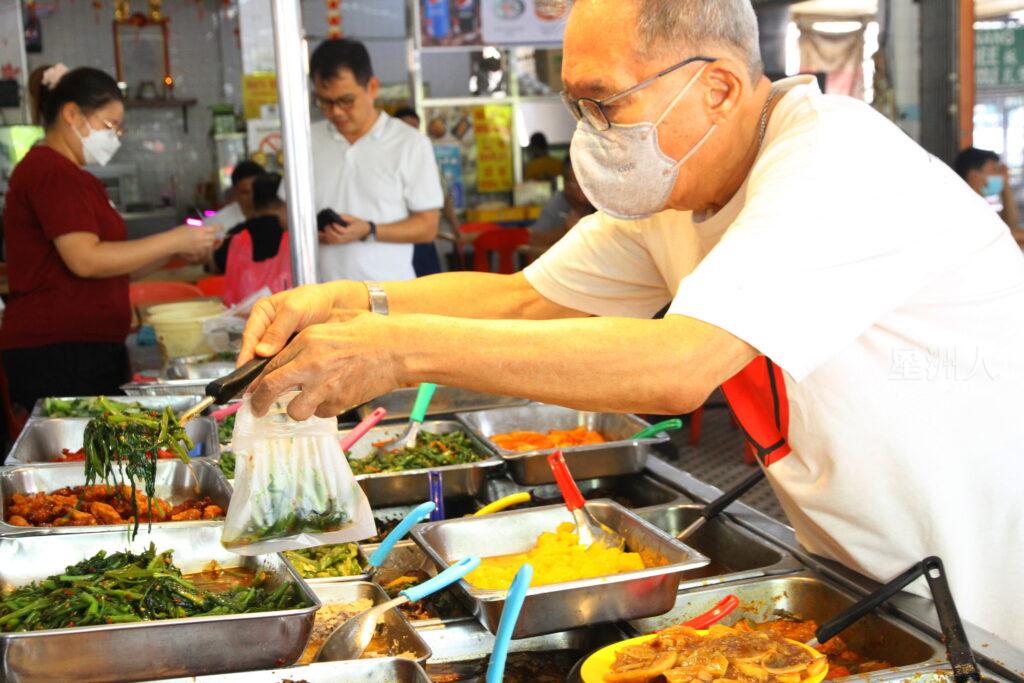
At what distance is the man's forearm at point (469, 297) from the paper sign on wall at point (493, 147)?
7936mm

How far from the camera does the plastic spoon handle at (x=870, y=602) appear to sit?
5.12 ft

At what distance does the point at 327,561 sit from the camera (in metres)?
1.98

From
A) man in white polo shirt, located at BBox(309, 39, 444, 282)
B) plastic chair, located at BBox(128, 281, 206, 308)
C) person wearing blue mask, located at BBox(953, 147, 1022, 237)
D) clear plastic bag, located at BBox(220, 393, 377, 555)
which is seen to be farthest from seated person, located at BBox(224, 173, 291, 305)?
person wearing blue mask, located at BBox(953, 147, 1022, 237)

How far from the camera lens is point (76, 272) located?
3682 mm

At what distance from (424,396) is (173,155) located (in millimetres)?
9558

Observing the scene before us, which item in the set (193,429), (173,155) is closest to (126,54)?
(173,155)

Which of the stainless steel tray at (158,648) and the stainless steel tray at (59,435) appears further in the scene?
the stainless steel tray at (59,435)

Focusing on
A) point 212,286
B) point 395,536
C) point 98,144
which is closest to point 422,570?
point 395,536

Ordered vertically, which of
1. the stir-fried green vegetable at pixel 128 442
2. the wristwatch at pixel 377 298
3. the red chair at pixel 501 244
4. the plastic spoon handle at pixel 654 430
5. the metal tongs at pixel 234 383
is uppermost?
the wristwatch at pixel 377 298

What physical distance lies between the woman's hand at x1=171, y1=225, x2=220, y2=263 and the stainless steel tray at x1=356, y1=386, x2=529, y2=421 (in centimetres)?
93

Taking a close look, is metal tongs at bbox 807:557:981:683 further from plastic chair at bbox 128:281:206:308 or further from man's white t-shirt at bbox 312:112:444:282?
plastic chair at bbox 128:281:206:308

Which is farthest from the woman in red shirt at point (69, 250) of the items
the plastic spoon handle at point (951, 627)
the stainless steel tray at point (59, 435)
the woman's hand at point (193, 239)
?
the plastic spoon handle at point (951, 627)

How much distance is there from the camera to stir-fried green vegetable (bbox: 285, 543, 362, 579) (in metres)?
1.94

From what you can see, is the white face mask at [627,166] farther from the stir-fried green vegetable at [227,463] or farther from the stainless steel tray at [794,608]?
the stir-fried green vegetable at [227,463]
